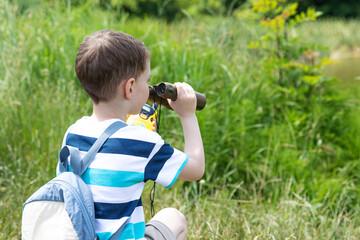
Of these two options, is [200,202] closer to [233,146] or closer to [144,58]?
[233,146]

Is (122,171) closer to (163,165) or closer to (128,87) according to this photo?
(163,165)

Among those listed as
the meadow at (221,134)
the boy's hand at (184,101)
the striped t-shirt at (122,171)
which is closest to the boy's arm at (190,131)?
the boy's hand at (184,101)

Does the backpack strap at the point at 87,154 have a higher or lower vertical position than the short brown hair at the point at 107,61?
lower

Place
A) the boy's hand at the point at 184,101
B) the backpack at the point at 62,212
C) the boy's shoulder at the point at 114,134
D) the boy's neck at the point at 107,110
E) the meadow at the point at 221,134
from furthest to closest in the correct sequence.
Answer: the meadow at the point at 221,134, the boy's hand at the point at 184,101, the boy's neck at the point at 107,110, the boy's shoulder at the point at 114,134, the backpack at the point at 62,212

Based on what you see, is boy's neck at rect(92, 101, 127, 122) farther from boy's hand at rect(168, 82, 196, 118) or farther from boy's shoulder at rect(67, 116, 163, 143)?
boy's hand at rect(168, 82, 196, 118)

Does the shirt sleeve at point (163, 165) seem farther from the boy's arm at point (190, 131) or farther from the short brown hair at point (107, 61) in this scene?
the short brown hair at point (107, 61)

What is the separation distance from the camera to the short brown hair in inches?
58.9

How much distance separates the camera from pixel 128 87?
1.55 metres

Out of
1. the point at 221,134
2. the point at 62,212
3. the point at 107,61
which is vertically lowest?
the point at 221,134

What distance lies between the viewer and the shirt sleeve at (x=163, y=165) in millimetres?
1501

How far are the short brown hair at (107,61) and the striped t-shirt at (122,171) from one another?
132 millimetres

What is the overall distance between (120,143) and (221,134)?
2269 millimetres

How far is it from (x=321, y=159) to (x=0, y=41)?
2911mm

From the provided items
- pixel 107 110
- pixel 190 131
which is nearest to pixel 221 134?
pixel 190 131
